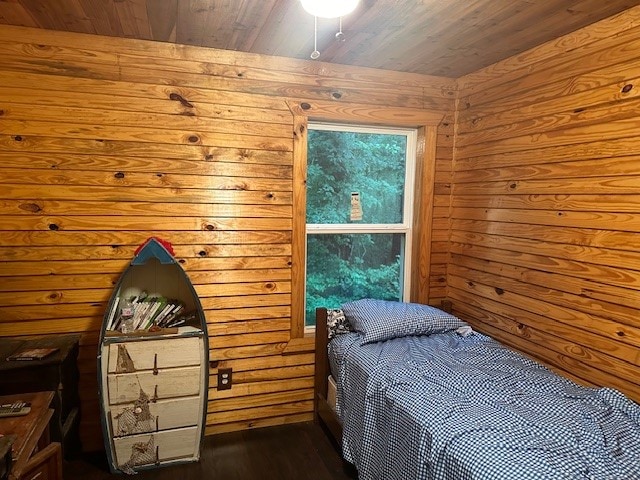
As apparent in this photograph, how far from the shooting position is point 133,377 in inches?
84.7

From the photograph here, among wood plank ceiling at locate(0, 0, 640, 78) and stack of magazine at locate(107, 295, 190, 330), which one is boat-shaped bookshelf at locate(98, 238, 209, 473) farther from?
wood plank ceiling at locate(0, 0, 640, 78)

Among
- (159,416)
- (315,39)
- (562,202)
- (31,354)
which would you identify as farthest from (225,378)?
(562,202)

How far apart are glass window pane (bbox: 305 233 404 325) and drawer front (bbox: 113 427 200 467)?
3.44 ft

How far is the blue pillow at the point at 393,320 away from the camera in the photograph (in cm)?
244

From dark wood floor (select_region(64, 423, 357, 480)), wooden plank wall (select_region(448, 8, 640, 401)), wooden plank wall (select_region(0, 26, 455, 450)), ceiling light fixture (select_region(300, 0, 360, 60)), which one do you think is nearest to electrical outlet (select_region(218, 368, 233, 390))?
wooden plank wall (select_region(0, 26, 455, 450))

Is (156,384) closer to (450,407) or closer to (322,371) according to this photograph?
Result: (322,371)

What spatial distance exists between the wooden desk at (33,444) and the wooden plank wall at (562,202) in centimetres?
237

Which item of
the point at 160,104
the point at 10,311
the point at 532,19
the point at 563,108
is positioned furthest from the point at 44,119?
the point at 563,108

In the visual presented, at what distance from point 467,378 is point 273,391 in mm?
1335

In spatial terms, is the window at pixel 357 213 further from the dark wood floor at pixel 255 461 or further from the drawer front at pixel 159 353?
the drawer front at pixel 159 353

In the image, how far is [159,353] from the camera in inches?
86.3

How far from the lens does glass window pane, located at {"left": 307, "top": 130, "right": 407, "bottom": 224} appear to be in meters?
2.86

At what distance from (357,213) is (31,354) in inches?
80.7

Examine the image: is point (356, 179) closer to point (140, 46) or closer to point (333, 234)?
point (333, 234)
